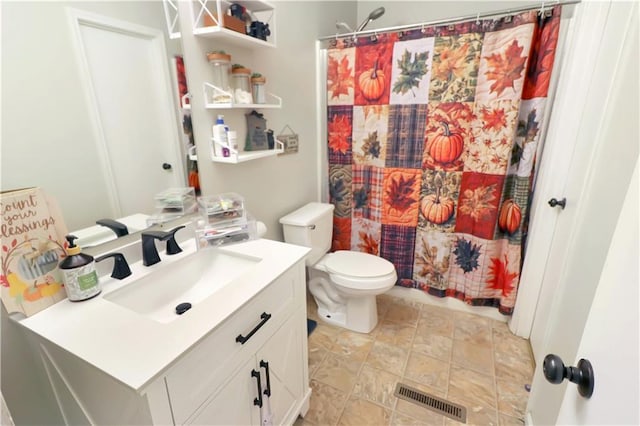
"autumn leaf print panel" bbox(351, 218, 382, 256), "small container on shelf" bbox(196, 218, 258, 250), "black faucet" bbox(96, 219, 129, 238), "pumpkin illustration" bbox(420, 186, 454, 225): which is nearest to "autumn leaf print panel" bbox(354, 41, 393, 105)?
"pumpkin illustration" bbox(420, 186, 454, 225)

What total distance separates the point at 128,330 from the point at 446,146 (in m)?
1.85

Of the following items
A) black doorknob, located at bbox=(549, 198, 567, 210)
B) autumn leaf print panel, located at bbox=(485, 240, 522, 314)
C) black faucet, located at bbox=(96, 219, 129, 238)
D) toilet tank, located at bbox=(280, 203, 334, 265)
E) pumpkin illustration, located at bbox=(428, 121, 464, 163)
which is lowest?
autumn leaf print panel, located at bbox=(485, 240, 522, 314)

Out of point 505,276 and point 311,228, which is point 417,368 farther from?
point 311,228

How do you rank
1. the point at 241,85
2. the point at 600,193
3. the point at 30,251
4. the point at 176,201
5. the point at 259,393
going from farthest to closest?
the point at 241,85 < the point at 176,201 < the point at 259,393 < the point at 600,193 < the point at 30,251

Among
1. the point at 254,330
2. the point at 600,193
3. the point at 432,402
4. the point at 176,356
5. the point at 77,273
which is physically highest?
the point at 600,193

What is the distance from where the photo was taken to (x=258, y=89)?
1.52 m

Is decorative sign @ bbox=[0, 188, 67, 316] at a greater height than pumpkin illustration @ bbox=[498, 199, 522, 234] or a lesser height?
greater

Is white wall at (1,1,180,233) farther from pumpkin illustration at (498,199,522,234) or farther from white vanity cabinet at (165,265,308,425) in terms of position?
pumpkin illustration at (498,199,522,234)

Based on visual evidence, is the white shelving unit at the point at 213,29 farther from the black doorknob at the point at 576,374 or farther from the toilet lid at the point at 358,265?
the black doorknob at the point at 576,374

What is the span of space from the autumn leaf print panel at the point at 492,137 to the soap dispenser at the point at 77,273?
193 cm

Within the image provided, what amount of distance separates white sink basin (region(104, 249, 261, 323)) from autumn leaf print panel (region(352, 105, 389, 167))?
126 cm

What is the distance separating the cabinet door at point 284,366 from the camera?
1.14 meters

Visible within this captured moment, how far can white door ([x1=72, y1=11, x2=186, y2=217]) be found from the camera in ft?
3.15

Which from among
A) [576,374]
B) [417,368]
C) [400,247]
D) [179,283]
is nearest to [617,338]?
[576,374]
